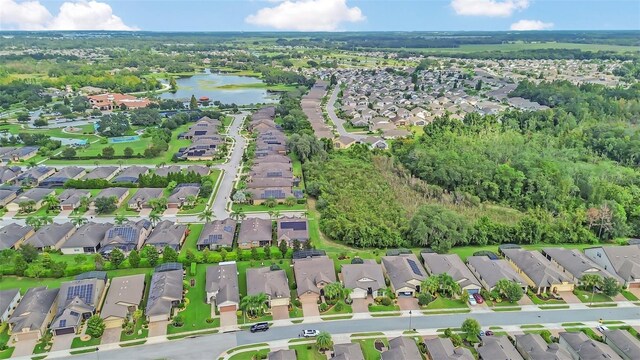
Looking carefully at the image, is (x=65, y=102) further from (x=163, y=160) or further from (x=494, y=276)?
(x=494, y=276)

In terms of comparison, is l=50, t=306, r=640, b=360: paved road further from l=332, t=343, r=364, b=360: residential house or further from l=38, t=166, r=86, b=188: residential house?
l=38, t=166, r=86, b=188: residential house

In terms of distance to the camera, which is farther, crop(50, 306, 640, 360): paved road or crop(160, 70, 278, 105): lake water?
crop(160, 70, 278, 105): lake water

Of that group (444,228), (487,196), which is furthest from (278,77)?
(444,228)

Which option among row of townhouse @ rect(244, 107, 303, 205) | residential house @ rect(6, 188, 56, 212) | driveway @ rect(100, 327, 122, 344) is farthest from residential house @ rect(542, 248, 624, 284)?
residential house @ rect(6, 188, 56, 212)

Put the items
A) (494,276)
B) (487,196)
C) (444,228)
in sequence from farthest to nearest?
(487,196), (444,228), (494,276)

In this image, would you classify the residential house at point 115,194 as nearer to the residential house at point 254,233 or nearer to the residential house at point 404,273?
the residential house at point 254,233

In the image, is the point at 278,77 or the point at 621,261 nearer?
the point at 621,261

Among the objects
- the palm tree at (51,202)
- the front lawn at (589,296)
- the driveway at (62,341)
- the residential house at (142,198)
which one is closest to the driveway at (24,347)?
the driveway at (62,341)
